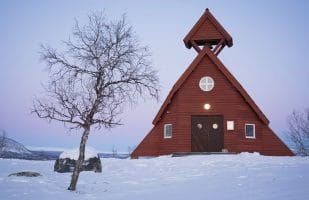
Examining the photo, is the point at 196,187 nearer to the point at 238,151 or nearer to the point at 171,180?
the point at 171,180

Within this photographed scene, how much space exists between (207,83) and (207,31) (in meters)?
4.32

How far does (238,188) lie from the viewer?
1151 cm

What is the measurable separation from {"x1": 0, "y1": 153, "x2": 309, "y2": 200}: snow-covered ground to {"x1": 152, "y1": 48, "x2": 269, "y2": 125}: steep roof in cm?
876

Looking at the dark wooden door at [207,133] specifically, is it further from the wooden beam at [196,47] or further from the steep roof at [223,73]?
the wooden beam at [196,47]

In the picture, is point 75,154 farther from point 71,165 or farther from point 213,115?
point 213,115

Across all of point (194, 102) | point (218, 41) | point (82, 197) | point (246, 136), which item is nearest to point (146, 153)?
point (194, 102)

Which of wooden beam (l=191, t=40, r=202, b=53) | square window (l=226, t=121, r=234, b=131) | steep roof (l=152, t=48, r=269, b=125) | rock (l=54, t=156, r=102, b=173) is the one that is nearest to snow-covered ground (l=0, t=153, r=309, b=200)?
rock (l=54, t=156, r=102, b=173)

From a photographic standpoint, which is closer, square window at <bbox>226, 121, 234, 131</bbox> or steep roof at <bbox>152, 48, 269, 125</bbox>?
steep roof at <bbox>152, 48, 269, 125</bbox>

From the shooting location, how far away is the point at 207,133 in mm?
27312

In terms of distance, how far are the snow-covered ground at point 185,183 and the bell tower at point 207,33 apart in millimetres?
12294

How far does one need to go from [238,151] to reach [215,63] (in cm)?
692

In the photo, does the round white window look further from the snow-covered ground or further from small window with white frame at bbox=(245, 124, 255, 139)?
the snow-covered ground

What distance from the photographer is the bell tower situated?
92.7ft

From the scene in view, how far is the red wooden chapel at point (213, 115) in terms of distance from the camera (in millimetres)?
26922
